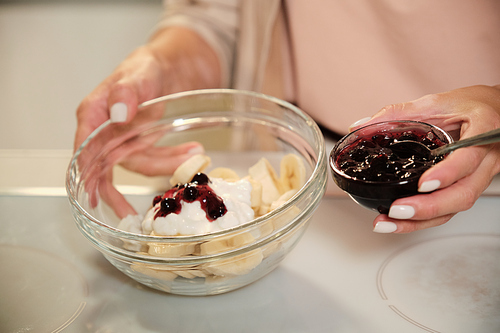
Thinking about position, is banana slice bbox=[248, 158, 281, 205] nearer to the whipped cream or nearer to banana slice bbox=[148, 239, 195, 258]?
the whipped cream

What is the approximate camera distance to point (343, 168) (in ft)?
2.70

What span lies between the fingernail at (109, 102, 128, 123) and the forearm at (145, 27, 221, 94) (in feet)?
1.09

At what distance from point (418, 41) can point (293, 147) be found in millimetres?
492

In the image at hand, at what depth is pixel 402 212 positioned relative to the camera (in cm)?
77

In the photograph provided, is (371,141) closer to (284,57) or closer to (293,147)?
(293,147)

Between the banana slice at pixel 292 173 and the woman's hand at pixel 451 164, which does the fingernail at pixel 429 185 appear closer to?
the woman's hand at pixel 451 164

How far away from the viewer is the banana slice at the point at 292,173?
3.33ft

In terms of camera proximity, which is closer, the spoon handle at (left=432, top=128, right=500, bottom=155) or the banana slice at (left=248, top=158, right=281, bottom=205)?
the spoon handle at (left=432, top=128, right=500, bottom=155)

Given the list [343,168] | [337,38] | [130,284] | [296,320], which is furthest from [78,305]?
[337,38]

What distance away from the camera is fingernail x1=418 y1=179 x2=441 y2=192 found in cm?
73

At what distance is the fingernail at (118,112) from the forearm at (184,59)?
0.33 m

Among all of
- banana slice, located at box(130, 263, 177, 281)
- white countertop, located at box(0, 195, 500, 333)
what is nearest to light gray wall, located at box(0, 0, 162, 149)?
white countertop, located at box(0, 195, 500, 333)

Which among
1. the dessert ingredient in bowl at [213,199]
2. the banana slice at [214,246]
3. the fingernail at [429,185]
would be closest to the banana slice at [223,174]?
the dessert ingredient in bowl at [213,199]

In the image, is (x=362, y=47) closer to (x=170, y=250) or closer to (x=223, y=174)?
(x=223, y=174)
